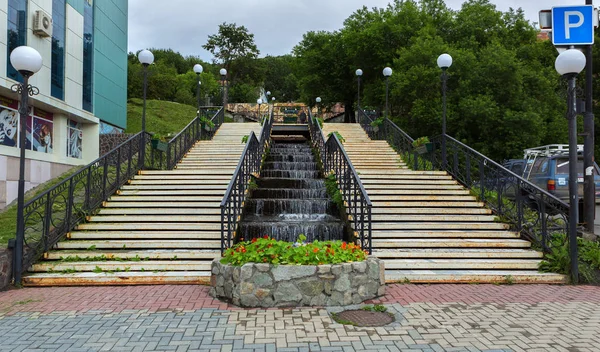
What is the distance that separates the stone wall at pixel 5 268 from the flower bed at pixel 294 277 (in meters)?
3.14

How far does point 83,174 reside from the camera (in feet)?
27.7

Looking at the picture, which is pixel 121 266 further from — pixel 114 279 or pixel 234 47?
pixel 234 47

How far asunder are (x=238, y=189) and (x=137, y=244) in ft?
7.02

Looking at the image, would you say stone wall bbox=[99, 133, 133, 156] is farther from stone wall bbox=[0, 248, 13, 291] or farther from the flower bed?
the flower bed

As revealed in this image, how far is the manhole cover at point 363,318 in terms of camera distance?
182 inches

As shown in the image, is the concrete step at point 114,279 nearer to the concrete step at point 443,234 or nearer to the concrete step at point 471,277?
the concrete step at point 471,277

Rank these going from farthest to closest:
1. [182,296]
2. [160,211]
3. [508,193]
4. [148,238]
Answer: [508,193] → [160,211] → [148,238] → [182,296]

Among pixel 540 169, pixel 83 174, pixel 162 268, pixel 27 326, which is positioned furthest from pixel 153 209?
pixel 540 169

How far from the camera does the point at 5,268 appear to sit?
6031 millimetres

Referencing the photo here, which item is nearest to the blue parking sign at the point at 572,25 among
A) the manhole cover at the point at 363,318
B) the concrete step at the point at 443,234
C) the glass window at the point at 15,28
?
the concrete step at the point at 443,234

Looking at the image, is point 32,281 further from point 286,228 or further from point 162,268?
point 286,228

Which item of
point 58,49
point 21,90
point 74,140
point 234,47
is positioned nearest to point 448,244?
point 21,90

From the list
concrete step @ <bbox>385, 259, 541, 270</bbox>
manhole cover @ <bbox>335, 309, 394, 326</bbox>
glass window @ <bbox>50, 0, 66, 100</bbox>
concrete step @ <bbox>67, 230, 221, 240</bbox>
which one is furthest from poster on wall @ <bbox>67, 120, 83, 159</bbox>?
manhole cover @ <bbox>335, 309, 394, 326</bbox>

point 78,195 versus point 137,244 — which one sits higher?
point 78,195
